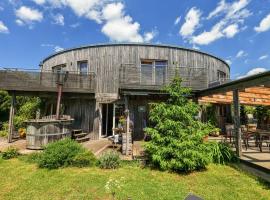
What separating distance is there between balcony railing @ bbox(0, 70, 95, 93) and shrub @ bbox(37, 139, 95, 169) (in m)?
6.60

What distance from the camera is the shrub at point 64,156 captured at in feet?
23.5

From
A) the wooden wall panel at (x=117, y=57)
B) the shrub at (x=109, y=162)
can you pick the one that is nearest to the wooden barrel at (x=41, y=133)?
the shrub at (x=109, y=162)

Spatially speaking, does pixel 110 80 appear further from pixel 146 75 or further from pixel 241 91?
pixel 241 91

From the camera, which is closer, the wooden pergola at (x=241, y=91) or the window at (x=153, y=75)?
the wooden pergola at (x=241, y=91)

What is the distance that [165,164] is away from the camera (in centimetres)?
672

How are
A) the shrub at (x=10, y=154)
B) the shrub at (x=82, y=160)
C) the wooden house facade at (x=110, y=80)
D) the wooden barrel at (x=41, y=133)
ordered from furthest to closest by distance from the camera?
the wooden house facade at (x=110, y=80), the wooden barrel at (x=41, y=133), the shrub at (x=10, y=154), the shrub at (x=82, y=160)

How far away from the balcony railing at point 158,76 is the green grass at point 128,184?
18.1 ft

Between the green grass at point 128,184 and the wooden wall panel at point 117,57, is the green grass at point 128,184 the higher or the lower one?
the lower one

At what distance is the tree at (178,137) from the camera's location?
6652 mm

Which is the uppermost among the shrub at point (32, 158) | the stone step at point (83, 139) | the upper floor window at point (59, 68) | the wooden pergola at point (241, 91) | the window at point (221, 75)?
the upper floor window at point (59, 68)

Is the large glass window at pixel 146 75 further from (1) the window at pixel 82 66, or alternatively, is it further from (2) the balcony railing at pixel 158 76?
(1) the window at pixel 82 66

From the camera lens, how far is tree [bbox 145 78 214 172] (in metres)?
6.65

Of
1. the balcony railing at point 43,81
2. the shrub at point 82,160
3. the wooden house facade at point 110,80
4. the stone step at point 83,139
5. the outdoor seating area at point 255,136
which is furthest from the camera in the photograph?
the wooden house facade at point 110,80

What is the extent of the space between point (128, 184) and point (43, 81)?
1089cm
